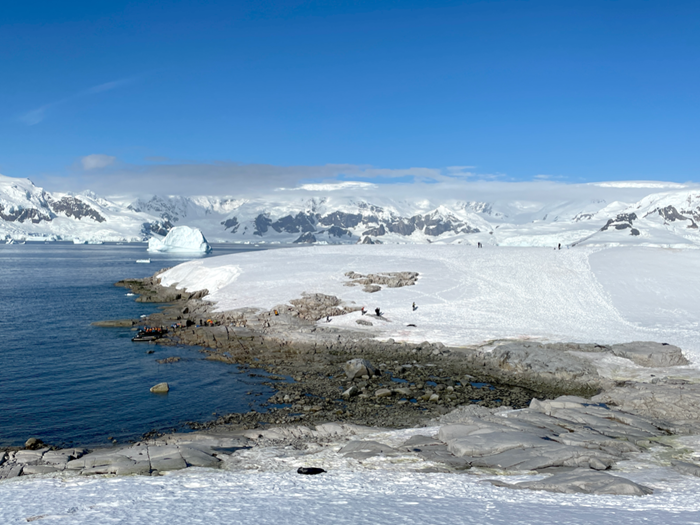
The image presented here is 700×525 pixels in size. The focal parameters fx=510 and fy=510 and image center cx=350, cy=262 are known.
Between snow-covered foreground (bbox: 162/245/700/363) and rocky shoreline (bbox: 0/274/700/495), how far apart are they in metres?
5.02

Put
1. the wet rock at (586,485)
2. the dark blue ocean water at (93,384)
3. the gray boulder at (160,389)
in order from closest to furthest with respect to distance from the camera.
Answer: the wet rock at (586,485)
the dark blue ocean water at (93,384)
the gray boulder at (160,389)

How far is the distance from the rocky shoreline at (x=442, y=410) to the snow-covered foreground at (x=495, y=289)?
16.5 feet

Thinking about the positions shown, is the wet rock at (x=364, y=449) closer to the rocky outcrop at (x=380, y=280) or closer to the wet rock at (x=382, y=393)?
the wet rock at (x=382, y=393)

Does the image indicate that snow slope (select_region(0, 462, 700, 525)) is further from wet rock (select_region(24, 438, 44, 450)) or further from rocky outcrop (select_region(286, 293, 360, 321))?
rocky outcrop (select_region(286, 293, 360, 321))

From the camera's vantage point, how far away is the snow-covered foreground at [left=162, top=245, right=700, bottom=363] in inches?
1892

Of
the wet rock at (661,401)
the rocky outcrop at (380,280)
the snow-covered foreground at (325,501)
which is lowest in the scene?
the wet rock at (661,401)

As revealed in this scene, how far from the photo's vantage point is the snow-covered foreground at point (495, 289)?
48.1m

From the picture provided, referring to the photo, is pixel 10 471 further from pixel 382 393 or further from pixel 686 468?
pixel 686 468

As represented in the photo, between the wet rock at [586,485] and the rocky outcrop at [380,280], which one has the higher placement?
the rocky outcrop at [380,280]

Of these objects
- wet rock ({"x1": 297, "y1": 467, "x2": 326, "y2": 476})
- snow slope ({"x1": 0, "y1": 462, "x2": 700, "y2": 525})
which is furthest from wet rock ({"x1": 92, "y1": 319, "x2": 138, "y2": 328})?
wet rock ({"x1": 297, "y1": 467, "x2": 326, "y2": 476})

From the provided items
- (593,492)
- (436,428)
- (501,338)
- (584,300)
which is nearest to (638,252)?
(584,300)

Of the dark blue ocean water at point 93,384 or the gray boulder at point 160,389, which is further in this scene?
the gray boulder at point 160,389

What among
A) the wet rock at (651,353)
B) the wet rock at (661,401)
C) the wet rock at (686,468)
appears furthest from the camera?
the wet rock at (651,353)

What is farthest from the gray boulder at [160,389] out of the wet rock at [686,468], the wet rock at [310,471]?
the wet rock at [686,468]
